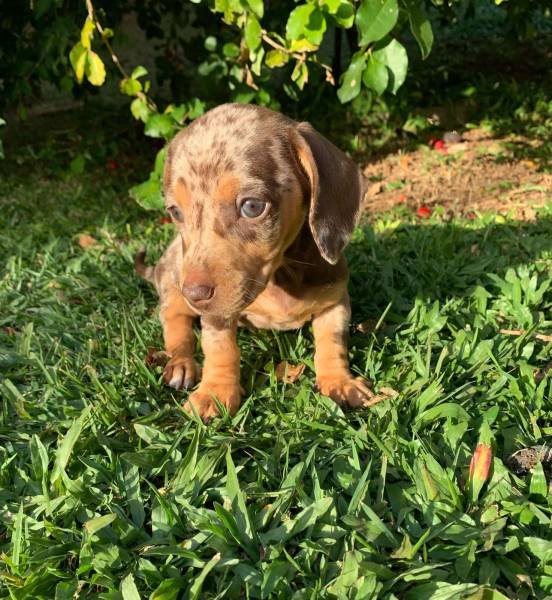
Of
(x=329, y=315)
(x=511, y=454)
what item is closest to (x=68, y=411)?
(x=329, y=315)

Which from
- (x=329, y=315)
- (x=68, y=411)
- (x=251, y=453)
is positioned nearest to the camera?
(x=251, y=453)

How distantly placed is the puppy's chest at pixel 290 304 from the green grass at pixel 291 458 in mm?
306

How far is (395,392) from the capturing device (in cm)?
286

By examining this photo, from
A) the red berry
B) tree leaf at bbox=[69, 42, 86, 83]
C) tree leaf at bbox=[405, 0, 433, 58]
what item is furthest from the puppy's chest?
the red berry

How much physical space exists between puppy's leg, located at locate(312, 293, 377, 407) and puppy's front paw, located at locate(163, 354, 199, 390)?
647 mm

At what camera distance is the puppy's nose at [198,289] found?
7.97 ft

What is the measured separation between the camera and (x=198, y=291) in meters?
2.43

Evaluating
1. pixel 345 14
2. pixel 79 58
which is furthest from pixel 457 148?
pixel 79 58

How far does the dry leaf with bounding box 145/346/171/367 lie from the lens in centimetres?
332

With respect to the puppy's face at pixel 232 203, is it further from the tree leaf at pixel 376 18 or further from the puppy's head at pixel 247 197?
the tree leaf at pixel 376 18

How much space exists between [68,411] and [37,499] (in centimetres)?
53

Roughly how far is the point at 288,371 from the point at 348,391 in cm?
45

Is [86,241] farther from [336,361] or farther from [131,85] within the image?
[336,361]

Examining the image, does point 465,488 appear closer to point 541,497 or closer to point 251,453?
point 541,497
